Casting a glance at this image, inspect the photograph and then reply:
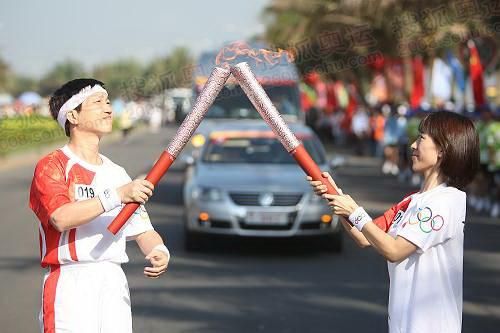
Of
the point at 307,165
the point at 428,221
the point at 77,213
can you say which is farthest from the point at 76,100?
the point at 428,221

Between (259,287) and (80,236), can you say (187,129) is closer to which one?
(80,236)

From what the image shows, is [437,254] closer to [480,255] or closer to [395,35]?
[480,255]

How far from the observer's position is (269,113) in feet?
11.1

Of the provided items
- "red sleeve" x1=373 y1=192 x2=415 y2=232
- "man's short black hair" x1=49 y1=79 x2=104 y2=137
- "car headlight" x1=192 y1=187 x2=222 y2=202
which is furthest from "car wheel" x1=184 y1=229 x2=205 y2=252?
"red sleeve" x1=373 y1=192 x2=415 y2=232

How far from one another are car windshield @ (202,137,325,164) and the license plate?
3.66 ft

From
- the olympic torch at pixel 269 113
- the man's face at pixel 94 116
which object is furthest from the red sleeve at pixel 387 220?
the man's face at pixel 94 116

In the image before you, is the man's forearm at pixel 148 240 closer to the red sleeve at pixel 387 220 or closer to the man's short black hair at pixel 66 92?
the man's short black hair at pixel 66 92

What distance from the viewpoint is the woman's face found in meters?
3.56

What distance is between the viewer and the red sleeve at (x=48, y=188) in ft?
11.8

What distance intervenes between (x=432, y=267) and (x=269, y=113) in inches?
32.1

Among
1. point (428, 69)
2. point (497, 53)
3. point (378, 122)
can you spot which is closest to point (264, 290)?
point (378, 122)

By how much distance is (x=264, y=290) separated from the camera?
27.1 feet

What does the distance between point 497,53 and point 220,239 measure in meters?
17.3

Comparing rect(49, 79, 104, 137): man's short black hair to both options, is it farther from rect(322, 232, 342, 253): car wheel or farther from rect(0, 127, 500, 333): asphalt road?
rect(322, 232, 342, 253): car wheel
